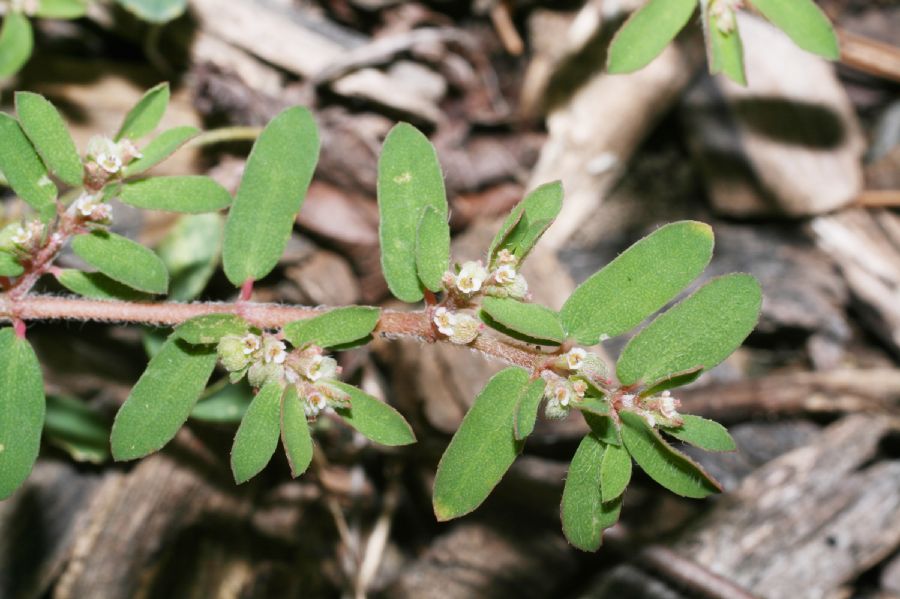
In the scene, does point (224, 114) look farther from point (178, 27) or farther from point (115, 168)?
point (115, 168)

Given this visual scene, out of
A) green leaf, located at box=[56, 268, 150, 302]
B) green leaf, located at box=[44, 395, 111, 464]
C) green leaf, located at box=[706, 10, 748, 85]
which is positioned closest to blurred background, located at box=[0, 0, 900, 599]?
green leaf, located at box=[44, 395, 111, 464]

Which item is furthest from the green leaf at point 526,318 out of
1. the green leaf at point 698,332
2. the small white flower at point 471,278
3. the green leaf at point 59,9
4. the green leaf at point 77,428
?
the green leaf at point 59,9

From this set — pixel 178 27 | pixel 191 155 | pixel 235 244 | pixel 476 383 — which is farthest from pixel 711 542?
pixel 178 27

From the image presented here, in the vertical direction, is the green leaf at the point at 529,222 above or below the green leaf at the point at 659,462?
above

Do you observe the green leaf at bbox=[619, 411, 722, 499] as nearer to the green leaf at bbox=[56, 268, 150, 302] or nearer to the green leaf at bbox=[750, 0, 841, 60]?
the green leaf at bbox=[56, 268, 150, 302]

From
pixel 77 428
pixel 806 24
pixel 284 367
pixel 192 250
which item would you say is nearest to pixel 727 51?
pixel 806 24

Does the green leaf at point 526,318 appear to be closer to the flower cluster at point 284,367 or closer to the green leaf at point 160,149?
the flower cluster at point 284,367
